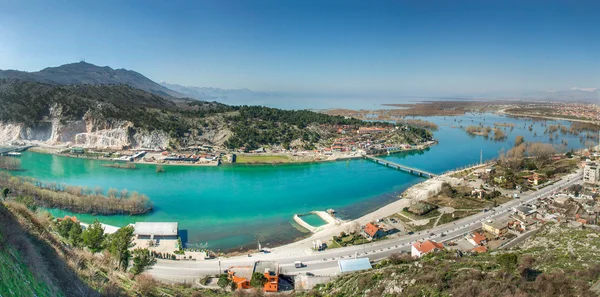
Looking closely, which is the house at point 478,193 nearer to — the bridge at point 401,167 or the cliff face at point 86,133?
the bridge at point 401,167

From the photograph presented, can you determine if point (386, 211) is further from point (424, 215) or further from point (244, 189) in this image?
point (244, 189)

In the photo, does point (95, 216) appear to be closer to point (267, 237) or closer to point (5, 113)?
point (267, 237)

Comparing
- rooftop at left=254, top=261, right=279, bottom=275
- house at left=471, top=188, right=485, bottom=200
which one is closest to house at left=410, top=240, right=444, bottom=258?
rooftop at left=254, top=261, right=279, bottom=275

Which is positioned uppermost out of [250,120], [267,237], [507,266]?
[250,120]

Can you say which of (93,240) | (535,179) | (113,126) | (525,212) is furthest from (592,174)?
(113,126)

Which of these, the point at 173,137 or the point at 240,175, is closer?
the point at 240,175

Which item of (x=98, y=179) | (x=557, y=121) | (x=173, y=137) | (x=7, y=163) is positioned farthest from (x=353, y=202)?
(x=557, y=121)

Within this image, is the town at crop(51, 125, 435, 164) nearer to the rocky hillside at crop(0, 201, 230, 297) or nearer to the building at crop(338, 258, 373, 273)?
the building at crop(338, 258, 373, 273)

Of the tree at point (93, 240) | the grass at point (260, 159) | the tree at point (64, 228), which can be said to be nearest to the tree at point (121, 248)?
the tree at point (93, 240)
